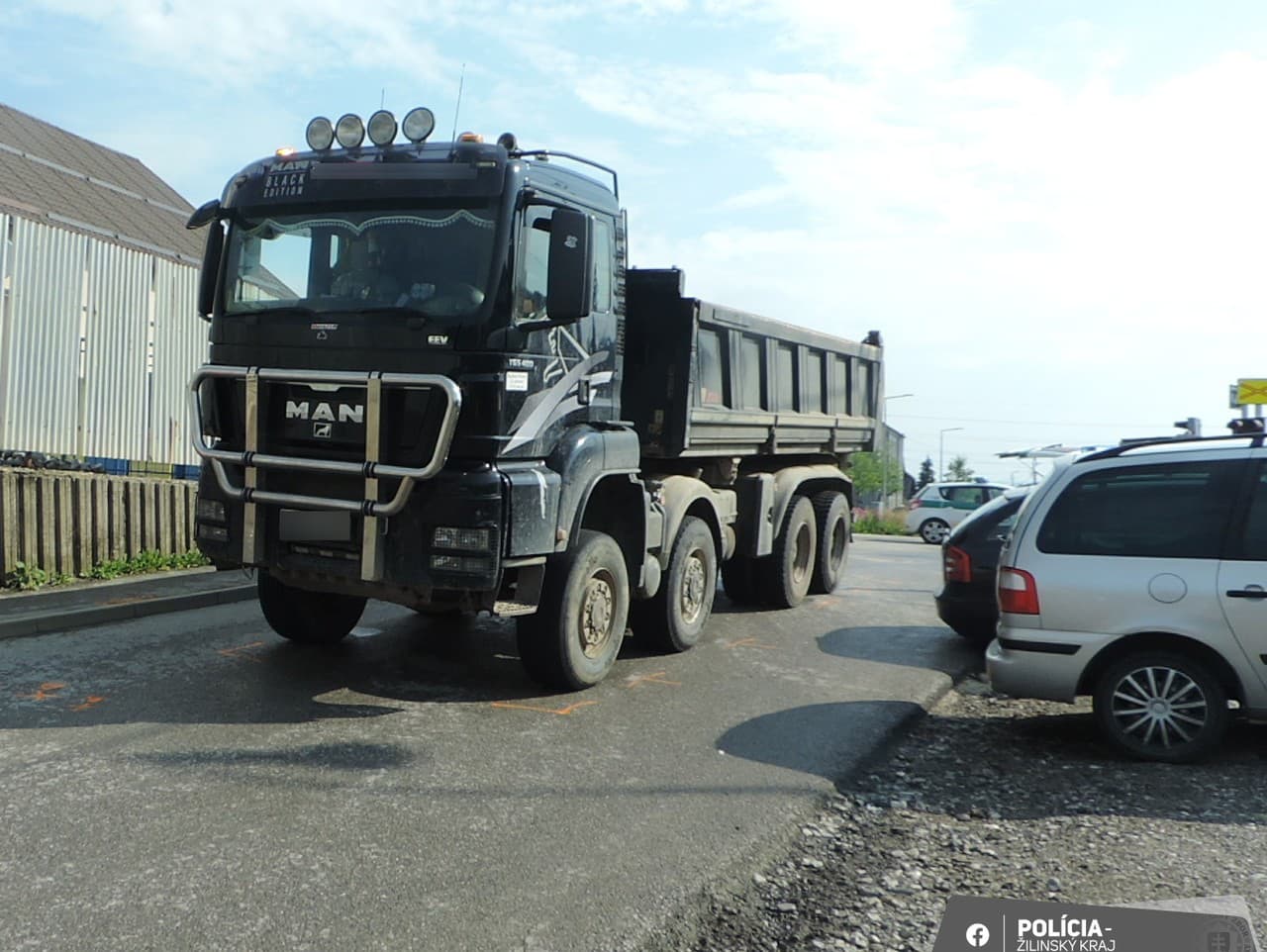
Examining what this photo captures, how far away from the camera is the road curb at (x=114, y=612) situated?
26.3 feet

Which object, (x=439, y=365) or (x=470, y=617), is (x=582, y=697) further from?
(x=470, y=617)

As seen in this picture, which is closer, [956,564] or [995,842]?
[995,842]

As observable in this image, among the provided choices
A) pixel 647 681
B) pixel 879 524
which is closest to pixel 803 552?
pixel 647 681

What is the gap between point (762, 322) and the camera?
9.98 meters

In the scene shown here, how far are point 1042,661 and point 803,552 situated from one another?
17.7 ft

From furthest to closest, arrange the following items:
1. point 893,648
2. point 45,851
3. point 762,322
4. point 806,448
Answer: point 806,448
point 762,322
point 893,648
point 45,851

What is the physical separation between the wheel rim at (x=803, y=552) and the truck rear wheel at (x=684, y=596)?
7.91ft

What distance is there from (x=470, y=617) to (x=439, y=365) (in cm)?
398

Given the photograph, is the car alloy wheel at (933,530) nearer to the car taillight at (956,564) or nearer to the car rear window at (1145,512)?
the car taillight at (956,564)

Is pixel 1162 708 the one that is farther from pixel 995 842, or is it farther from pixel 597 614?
pixel 597 614

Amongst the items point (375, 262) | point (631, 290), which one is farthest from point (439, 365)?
point (631, 290)

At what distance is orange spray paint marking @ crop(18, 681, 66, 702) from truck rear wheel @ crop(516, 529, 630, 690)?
2655mm

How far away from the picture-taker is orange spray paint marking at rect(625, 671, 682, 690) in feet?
24.2

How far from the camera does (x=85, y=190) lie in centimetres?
1870
